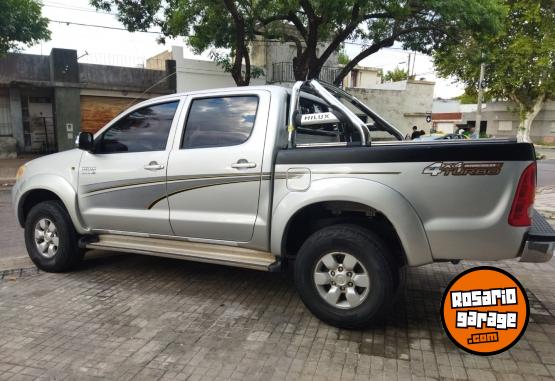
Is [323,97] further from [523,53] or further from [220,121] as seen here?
[523,53]

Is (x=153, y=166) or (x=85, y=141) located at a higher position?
(x=85, y=141)

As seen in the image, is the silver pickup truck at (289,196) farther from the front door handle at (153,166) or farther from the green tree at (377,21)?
the green tree at (377,21)

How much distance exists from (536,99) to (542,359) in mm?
31493

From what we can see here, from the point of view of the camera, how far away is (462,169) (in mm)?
2943

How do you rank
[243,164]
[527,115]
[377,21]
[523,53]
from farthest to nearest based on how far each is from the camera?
[527,115] < [523,53] < [377,21] < [243,164]

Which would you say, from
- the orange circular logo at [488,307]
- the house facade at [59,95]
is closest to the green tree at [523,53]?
the house facade at [59,95]

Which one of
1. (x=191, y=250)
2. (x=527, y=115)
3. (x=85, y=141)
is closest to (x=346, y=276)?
(x=191, y=250)

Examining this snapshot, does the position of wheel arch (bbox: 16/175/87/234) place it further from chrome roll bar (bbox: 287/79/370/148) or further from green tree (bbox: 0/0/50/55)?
green tree (bbox: 0/0/50/55)

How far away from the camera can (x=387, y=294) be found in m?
3.21

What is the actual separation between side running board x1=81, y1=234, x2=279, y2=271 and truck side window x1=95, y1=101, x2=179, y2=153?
90 cm

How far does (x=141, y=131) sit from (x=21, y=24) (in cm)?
1194

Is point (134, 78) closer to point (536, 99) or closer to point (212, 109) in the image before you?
point (212, 109)

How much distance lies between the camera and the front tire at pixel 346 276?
3229 millimetres

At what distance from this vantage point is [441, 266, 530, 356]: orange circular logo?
248 centimetres
